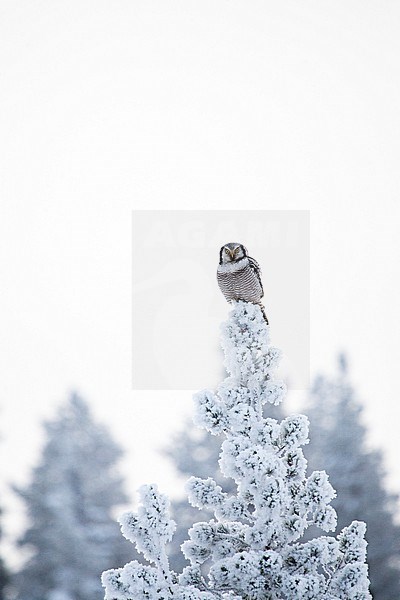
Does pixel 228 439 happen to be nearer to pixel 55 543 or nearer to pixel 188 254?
pixel 55 543

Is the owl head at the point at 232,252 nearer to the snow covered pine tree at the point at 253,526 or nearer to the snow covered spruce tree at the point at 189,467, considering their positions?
the snow covered pine tree at the point at 253,526

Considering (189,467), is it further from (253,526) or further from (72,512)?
(253,526)

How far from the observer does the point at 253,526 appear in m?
6.30

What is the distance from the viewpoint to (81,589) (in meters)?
18.2

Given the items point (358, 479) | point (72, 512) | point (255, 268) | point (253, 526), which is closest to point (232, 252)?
point (255, 268)

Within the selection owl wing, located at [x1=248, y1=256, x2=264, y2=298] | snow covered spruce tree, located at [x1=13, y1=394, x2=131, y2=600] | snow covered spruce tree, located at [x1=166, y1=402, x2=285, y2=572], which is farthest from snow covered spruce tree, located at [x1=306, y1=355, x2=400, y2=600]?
owl wing, located at [x1=248, y1=256, x2=264, y2=298]

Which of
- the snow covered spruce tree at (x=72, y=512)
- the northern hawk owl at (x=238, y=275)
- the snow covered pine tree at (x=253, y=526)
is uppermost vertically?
the snow covered spruce tree at (x=72, y=512)

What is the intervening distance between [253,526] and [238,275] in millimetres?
2645

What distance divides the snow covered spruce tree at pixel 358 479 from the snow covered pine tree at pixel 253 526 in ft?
43.9

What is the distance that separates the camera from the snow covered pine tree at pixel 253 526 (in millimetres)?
6000

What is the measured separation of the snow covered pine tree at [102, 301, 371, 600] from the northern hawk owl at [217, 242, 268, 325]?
0.74 metres

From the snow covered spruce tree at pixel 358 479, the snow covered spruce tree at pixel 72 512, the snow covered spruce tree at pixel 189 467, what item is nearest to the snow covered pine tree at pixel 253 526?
the snow covered spruce tree at pixel 189 467

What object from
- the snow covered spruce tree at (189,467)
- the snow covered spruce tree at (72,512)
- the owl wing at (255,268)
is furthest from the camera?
the snow covered spruce tree at (189,467)

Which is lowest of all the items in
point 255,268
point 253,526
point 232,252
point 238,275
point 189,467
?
point 253,526
